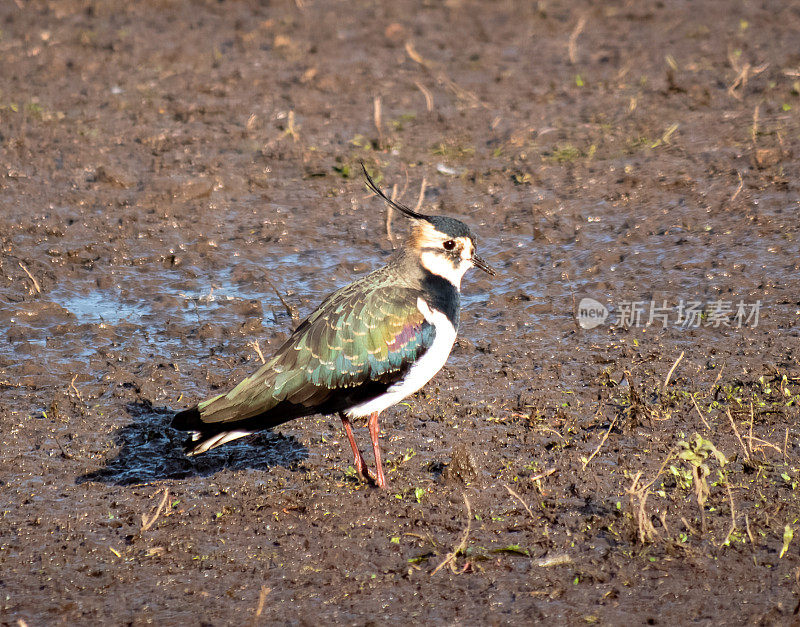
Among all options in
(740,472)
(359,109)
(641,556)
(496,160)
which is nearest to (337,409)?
(641,556)

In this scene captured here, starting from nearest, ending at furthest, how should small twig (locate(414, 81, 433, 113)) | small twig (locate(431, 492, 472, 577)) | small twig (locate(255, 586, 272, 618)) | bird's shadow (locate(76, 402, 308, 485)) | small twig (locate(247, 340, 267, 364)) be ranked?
small twig (locate(255, 586, 272, 618))
small twig (locate(431, 492, 472, 577))
bird's shadow (locate(76, 402, 308, 485))
small twig (locate(247, 340, 267, 364))
small twig (locate(414, 81, 433, 113))

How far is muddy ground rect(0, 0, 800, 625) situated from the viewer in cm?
486

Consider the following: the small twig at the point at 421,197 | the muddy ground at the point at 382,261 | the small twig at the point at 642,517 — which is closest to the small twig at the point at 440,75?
the muddy ground at the point at 382,261

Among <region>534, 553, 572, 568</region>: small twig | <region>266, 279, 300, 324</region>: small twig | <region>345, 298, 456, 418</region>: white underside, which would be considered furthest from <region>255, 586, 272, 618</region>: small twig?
<region>266, 279, 300, 324</region>: small twig

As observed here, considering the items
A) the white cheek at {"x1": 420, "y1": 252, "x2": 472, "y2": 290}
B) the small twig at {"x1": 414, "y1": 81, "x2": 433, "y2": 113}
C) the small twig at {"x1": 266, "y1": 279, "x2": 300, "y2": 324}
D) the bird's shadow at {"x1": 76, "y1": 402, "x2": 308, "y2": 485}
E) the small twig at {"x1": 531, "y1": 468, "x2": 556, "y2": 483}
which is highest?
the white cheek at {"x1": 420, "y1": 252, "x2": 472, "y2": 290}

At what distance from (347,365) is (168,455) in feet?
4.49

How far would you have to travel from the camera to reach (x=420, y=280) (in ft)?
18.2

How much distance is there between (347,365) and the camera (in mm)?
5324

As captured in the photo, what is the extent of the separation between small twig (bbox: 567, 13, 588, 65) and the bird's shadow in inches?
283

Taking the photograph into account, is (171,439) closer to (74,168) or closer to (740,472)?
(740,472)

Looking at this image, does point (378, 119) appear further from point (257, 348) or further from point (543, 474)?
point (543, 474)

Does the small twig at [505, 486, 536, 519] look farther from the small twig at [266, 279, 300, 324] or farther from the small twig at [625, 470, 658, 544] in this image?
the small twig at [266, 279, 300, 324]

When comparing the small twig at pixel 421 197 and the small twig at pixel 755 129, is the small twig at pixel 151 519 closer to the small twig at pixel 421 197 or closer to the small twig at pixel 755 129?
the small twig at pixel 421 197

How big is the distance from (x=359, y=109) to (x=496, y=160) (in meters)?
1.87
